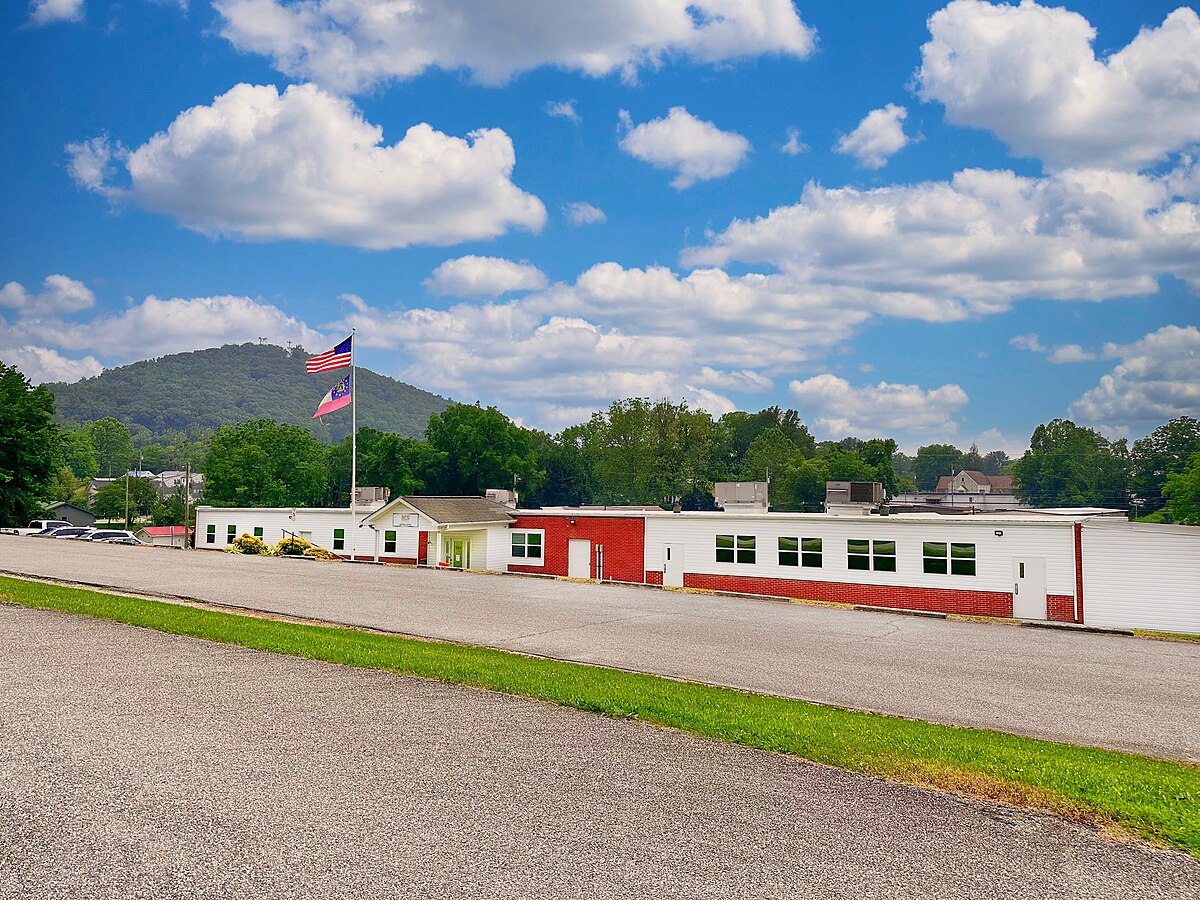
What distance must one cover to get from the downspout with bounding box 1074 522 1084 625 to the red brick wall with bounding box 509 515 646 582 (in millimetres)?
15854

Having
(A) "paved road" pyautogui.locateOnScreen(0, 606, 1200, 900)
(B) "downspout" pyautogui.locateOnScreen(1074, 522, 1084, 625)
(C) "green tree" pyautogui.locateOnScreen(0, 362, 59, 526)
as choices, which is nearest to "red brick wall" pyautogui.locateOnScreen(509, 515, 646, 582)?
(B) "downspout" pyautogui.locateOnScreen(1074, 522, 1084, 625)

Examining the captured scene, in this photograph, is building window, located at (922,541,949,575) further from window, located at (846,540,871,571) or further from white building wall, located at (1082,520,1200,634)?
white building wall, located at (1082,520,1200,634)

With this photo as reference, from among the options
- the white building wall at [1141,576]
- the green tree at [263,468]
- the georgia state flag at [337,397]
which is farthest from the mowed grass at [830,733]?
the green tree at [263,468]

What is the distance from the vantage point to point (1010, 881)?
650cm

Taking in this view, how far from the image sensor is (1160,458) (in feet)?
405

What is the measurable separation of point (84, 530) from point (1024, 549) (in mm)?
57451

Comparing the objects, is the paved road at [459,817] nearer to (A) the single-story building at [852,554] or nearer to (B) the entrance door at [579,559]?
(A) the single-story building at [852,554]

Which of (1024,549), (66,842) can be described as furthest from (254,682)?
(1024,549)

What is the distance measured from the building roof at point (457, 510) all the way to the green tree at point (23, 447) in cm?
2469

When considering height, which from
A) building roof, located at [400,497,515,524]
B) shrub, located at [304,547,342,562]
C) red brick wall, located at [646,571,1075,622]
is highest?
building roof, located at [400,497,515,524]

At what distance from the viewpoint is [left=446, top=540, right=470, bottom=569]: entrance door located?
1633 inches

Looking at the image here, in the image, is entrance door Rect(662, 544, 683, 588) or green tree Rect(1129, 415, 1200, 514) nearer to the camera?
entrance door Rect(662, 544, 683, 588)

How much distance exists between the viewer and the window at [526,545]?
40.1 meters

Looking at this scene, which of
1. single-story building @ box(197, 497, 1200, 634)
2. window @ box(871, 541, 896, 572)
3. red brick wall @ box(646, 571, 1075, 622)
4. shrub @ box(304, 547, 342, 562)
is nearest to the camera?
single-story building @ box(197, 497, 1200, 634)
